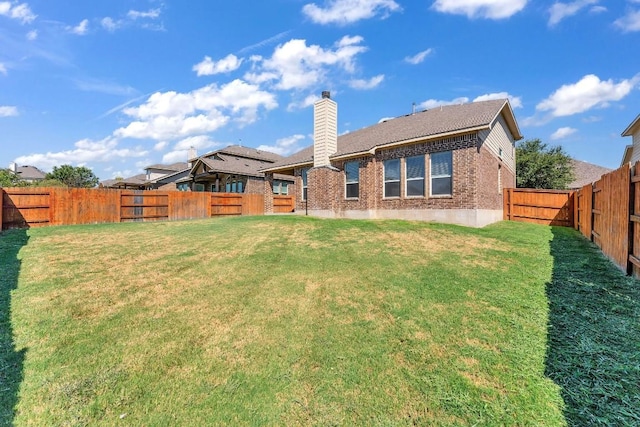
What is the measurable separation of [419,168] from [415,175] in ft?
1.08

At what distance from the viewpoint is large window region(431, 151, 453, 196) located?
11.8 metres

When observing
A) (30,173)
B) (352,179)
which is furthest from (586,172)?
(30,173)

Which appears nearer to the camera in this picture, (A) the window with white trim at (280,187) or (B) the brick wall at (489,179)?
(B) the brick wall at (489,179)

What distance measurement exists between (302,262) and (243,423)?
3969 mm

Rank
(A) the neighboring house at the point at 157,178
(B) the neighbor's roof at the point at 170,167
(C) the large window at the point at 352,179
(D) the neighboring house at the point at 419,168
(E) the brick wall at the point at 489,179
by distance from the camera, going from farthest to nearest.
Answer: (B) the neighbor's roof at the point at 170,167
(A) the neighboring house at the point at 157,178
(C) the large window at the point at 352,179
(E) the brick wall at the point at 489,179
(D) the neighboring house at the point at 419,168

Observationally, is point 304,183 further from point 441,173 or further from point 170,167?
point 170,167

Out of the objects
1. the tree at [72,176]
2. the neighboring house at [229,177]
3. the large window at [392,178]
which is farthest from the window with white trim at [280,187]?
the tree at [72,176]

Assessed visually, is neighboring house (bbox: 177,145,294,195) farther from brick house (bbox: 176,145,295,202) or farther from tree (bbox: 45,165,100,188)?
tree (bbox: 45,165,100,188)

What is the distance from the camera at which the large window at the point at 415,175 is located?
12.5 meters

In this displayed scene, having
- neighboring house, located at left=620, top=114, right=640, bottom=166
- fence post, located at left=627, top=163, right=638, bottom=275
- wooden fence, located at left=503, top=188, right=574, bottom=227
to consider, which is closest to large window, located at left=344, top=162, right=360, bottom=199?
wooden fence, located at left=503, top=188, right=574, bottom=227

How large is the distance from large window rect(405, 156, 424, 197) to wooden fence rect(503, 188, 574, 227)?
16.4ft

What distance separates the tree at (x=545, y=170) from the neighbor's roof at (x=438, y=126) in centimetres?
896

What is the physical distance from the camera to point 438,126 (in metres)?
12.4

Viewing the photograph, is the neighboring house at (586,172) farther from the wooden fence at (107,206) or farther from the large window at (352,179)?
the wooden fence at (107,206)
